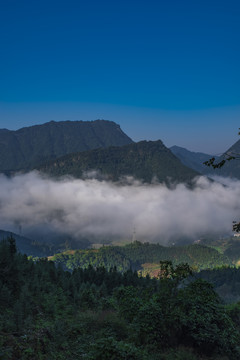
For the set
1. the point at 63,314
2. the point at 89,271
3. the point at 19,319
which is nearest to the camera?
the point at 19,319

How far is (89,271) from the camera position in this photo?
106375 millimetres

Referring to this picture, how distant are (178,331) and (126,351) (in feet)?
23.9

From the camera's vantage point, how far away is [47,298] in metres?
38.8

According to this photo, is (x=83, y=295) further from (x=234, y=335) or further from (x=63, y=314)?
(x=234, y=335)

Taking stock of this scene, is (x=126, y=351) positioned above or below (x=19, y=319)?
above

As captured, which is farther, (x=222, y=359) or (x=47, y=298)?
(x=47, y=298)

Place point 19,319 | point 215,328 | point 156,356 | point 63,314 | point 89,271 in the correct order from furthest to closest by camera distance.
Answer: point 89,271
point 63,314
point 19,319
point 215,328
point 156,356

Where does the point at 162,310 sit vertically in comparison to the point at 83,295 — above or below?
above

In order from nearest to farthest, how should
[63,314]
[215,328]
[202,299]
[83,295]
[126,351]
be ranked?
[126,351] → [215,328] → [202,299] → [63,314] → [83,295]

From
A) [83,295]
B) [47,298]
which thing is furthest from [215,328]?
[83,295]

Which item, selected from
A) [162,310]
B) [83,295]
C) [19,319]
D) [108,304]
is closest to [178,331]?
[162,310]

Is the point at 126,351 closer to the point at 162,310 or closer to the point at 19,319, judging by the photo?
the point at 162,310

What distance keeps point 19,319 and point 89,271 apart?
269ft

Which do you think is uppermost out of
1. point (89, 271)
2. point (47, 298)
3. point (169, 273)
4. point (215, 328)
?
point (169, 273)
